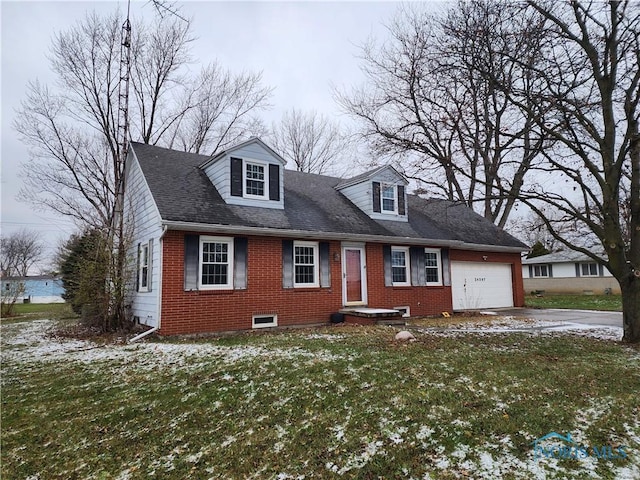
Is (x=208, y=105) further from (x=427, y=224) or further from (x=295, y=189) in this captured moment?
(x=427, y=224)

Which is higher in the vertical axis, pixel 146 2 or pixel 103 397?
pixel 146 2

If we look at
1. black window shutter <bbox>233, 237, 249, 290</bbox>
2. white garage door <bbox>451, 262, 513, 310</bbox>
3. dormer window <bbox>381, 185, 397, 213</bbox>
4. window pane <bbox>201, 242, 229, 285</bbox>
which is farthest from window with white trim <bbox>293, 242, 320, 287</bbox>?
white garage door <bbox>451, 262, 513, 310</bbox>

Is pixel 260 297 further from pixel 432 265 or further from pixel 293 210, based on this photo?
pixel 432 265

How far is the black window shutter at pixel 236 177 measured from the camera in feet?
36.8

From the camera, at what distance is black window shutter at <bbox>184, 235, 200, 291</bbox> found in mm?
9641

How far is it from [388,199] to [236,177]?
A: 6089 mm

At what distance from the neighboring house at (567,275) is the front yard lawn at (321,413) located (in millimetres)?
25749

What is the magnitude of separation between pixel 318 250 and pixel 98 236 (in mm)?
6279

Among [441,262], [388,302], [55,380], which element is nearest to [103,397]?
[55,380]

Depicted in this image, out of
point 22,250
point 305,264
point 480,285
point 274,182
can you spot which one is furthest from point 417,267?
point 22,250

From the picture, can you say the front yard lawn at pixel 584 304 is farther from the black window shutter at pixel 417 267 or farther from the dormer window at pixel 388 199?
the dormer window at pixel 388 199

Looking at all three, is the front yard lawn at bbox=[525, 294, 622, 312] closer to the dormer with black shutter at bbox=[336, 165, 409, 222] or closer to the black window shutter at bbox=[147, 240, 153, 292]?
the dormer with black shutter at bbox=[336, 165, 409, 222]

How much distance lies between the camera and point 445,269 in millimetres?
14727

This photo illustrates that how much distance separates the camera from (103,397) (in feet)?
17.1
